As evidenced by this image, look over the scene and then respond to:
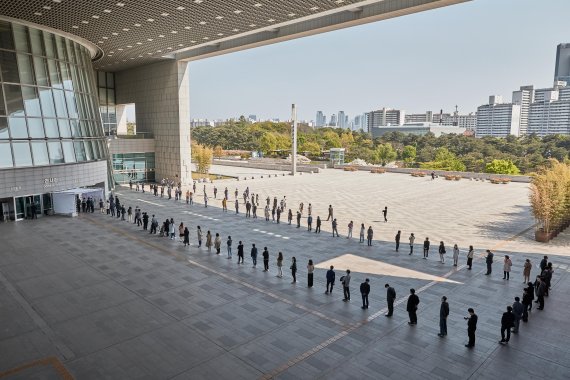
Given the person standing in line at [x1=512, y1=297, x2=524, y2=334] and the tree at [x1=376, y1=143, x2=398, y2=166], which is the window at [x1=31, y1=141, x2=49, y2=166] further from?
the tree at [x1=376, y1=143, x2=398, y2=166]

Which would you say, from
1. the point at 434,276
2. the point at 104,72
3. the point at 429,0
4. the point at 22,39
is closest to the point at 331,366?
the point at 434,276

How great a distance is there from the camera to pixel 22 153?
80.1ft

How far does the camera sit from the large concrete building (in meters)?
22.3

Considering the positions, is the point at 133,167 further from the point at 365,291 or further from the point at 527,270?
the point at 527,270

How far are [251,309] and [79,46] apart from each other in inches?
1089

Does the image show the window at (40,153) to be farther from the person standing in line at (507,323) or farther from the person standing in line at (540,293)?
the person standing in line at (540,293)

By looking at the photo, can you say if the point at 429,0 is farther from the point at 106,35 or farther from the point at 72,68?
the point at 72,68

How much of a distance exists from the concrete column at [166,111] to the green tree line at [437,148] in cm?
4126

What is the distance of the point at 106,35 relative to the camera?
28.2 meters

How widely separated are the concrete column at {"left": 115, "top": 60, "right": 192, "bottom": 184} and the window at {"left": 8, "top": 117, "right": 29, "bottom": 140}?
664 inches

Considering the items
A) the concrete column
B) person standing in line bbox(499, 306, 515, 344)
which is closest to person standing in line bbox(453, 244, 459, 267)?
person standing in line bbox(499, 306, 515, 344)

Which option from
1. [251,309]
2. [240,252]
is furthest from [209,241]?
[251,309]

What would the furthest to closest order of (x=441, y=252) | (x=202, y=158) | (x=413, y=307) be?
(x=202, y=158), (x=441, y=252), (x=413, y=307)

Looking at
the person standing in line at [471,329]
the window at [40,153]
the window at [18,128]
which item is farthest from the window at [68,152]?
the person standing in line at [471,329]
